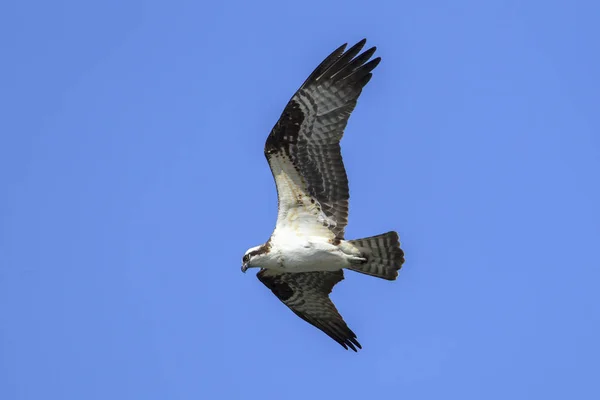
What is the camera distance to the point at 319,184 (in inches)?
622

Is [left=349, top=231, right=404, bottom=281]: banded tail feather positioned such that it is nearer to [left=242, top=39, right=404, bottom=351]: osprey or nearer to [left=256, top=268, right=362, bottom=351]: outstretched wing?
[left=242, top=39, right=404, bottom=351]: osprey

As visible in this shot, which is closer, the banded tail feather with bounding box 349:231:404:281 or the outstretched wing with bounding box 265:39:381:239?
the outstretched wing with bounding box 265:39:381:239

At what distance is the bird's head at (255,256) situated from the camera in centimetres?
1576

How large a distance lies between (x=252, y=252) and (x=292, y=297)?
1418 mm

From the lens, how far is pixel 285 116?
1544cm

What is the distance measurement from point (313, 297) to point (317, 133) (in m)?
2.51

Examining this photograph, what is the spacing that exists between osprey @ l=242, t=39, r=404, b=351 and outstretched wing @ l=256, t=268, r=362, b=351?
1.28ft

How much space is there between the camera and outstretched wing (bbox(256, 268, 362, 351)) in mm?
16719

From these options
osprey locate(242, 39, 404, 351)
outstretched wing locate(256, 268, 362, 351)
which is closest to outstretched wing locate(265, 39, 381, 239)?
osprey locate(242, 39, 404, 351)

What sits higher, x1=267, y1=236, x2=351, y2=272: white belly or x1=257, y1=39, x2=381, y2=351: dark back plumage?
x1=257, y1=39, x2=381, y2=351: dark back plumage

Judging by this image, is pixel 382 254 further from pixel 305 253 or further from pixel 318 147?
pixel 318 147

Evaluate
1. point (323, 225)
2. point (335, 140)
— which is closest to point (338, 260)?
point (323, 225)

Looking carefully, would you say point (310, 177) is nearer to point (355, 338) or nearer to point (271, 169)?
point (271, 169)

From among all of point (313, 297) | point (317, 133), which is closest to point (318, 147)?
point (317, 133)
